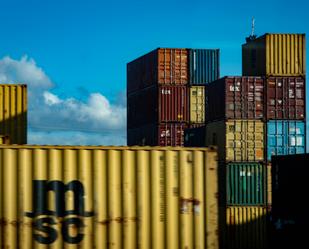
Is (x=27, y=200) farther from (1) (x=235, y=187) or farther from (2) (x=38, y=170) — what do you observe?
(1) (x=235, y=187)

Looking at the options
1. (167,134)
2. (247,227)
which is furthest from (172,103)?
(247,227)

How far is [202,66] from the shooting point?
4112cm

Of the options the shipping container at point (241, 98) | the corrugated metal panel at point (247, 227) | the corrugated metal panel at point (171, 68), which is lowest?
the corrugated metal panel at point (247, 227)

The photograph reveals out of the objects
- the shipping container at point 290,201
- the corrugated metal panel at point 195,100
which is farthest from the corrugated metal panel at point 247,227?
the shipping container at point 290,201

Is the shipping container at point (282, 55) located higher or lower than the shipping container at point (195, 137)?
higher

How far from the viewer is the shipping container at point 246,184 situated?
34438mm

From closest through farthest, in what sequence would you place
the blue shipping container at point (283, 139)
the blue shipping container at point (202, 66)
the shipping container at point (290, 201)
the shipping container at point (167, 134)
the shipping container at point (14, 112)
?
the shipping container at point (290, 201) → the shipping container at point (14, 112) → the blue shipping container at point (283, 139) → the shipping container at point (167, 134) → the blue shipping container at point (202, 66)

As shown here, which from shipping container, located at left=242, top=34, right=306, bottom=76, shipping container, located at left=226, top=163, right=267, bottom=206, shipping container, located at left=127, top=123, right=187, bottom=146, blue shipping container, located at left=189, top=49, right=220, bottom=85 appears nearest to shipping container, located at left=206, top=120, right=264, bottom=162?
shipping container, located at left=226, top=163, right=267, bottom=206

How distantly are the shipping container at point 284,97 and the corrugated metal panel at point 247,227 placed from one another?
19.1 ft

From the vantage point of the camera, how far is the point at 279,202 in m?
19.6

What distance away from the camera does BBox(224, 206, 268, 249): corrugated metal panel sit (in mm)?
34125

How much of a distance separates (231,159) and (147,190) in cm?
2175

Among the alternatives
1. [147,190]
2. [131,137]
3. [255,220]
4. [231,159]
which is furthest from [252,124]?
[147,190]

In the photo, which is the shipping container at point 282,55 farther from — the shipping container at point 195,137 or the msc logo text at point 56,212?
the msc logo text at point 56,212
